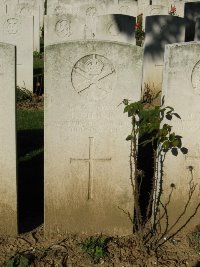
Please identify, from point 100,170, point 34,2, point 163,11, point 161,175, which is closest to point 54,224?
point 100,170

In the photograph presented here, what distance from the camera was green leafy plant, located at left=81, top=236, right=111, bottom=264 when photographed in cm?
413

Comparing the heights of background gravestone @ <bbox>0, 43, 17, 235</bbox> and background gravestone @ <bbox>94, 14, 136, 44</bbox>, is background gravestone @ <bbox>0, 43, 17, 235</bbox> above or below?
below

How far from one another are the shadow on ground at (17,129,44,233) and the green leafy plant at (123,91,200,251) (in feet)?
3.34

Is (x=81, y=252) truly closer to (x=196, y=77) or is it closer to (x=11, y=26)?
(x=196, y=77)

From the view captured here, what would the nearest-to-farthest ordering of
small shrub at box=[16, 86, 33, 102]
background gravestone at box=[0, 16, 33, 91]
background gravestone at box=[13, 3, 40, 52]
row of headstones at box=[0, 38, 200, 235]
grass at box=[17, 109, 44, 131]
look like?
1. row of headstones at box=[0, 38, 200, 235]
2. grass at box=[17, 109, 44, 131]
3. background gravestone at box=[0, 16, 33, 91]
4. small shrub at box=[16, 86, 33, 102]
5. background gravestone at box=[13, 3, 40, 52]

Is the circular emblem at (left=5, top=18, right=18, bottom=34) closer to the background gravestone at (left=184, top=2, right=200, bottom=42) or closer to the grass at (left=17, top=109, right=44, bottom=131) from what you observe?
the grass at (left=17, top=109, right=44, bottom=131)

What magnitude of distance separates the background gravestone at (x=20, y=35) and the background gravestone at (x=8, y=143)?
4.44m

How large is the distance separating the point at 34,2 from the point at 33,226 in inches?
401

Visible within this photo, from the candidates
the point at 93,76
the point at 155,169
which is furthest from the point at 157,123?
the point at 93,76

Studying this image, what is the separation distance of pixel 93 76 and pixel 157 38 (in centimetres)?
488

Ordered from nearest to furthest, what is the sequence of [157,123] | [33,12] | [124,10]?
[157,123] < [33,12] < [124,10]

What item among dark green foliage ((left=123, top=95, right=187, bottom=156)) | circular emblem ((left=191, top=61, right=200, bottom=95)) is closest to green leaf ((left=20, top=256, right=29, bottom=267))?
dark green foliage ((left=123, top=95, right=187, bottom=156))

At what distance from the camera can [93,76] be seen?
412 cm

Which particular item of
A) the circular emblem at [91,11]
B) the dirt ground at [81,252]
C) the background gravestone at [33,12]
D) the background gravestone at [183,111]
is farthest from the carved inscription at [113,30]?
the dirt ground at [81,252]
